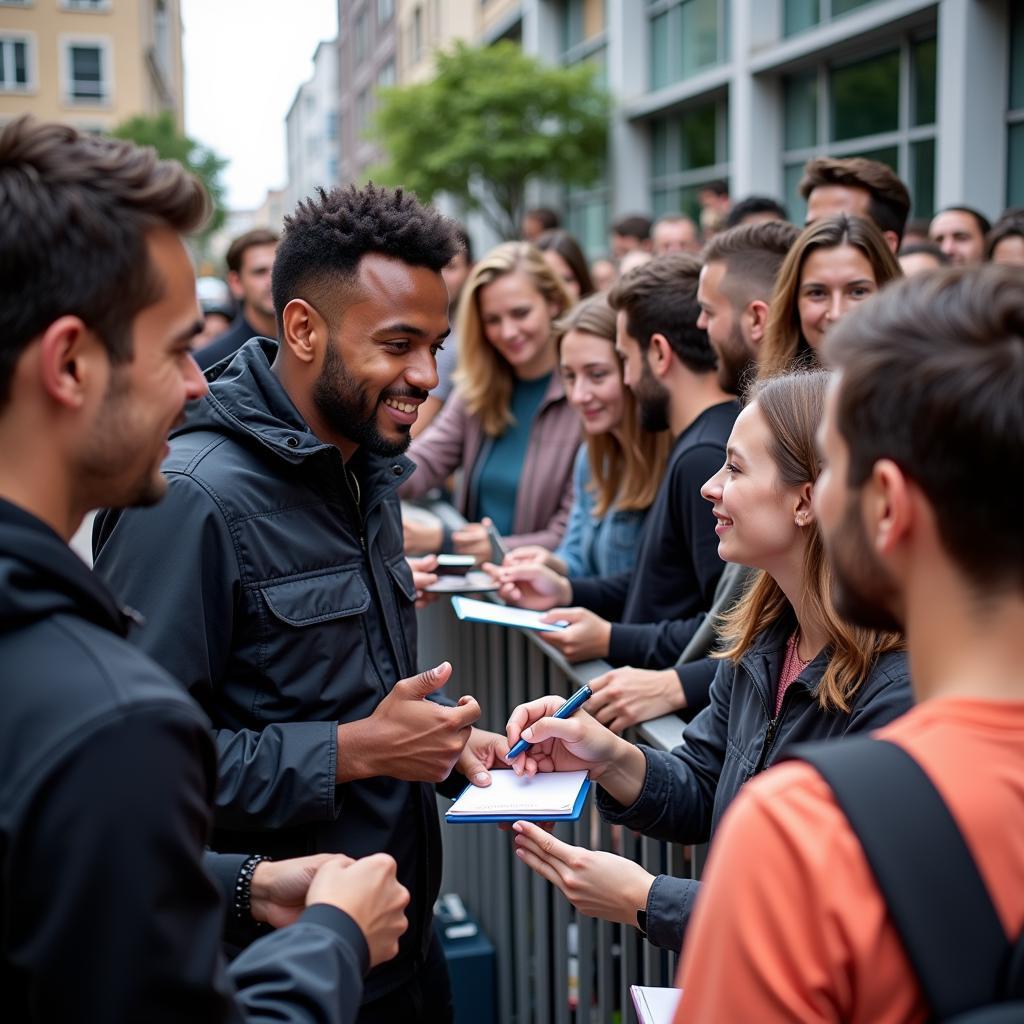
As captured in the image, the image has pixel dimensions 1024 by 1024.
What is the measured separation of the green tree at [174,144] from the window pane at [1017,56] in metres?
30.2

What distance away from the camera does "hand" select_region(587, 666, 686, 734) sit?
2.94 meters

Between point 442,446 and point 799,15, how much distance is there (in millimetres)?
11147

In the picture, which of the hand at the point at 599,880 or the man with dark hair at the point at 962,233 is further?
the man with dark hair at the point at 962,233

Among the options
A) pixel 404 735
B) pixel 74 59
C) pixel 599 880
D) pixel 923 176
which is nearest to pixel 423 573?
pixel 404 735

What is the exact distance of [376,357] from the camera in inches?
107

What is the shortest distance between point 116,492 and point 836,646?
4.23ft

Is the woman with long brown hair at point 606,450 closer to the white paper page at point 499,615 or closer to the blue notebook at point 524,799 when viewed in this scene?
the white paper page at point 499,615

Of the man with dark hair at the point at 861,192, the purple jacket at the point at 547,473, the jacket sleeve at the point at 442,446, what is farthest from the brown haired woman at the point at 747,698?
the jacket sleeve at the point at 442,446

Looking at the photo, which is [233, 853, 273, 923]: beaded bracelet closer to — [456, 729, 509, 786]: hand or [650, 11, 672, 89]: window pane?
[456, 729, 509, 786]: hand

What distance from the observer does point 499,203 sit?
23641 millimetres

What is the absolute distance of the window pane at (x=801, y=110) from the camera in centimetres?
1445

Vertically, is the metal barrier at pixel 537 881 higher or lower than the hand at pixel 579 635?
lower

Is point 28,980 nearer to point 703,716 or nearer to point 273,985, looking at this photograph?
point 273,985

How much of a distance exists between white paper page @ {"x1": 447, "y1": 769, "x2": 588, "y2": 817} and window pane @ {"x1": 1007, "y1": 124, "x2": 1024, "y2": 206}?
32.6ft
